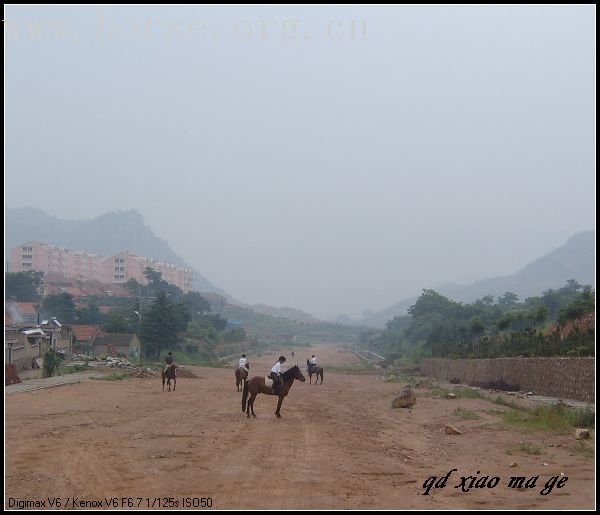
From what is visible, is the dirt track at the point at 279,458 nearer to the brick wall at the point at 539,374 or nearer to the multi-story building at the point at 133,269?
the brick wall at the point at 539,374

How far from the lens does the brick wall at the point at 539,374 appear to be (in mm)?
19258

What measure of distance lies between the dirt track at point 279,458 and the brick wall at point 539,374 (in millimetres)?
2862

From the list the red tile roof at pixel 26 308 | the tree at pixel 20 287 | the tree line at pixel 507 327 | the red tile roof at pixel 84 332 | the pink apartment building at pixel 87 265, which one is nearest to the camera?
the tree line at pixel 507 327

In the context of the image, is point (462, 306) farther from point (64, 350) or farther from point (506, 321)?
point (64, 350)

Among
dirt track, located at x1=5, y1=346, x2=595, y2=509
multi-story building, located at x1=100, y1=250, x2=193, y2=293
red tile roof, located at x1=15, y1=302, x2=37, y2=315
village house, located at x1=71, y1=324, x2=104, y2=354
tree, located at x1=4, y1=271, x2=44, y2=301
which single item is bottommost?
village house, located at x1=71, y1=324, x2=104, y2=354

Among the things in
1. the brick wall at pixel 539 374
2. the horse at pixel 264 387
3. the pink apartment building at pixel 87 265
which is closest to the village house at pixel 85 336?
the brick wall at pixel 539 374

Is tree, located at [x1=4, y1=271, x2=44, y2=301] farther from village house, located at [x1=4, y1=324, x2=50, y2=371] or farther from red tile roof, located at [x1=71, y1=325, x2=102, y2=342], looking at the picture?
village house, located at [x1=4, y1=324, x2=50, y2=371]

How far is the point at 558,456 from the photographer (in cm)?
1116

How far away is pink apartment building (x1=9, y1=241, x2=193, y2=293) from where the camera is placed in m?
131

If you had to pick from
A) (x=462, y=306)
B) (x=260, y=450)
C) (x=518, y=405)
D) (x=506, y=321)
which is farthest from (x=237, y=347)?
(x=260, y=450)

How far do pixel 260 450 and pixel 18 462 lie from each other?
3959 mm

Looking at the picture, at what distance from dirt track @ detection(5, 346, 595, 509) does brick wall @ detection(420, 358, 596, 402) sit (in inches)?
113

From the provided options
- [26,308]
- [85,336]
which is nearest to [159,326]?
[85,336]

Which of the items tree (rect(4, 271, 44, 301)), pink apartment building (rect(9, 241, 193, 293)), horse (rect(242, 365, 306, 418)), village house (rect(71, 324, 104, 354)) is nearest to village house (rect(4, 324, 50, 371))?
village house (rect(71, 324, 104, 354))
